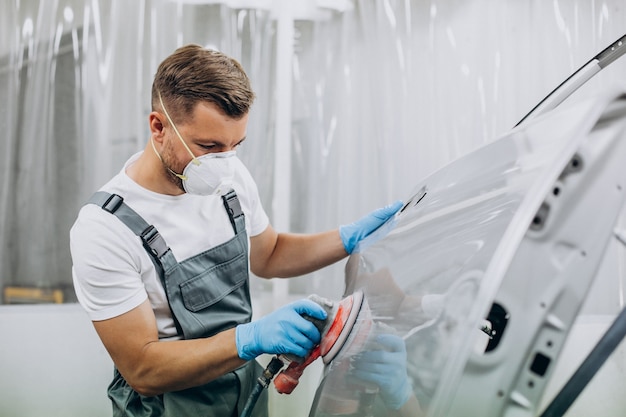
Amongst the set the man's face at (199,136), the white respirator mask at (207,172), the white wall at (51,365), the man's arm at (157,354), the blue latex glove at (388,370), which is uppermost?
the man's face at (199,136)

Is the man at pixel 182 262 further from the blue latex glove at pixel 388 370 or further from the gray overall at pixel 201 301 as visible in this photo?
the blue latex glove at pixel 388 370

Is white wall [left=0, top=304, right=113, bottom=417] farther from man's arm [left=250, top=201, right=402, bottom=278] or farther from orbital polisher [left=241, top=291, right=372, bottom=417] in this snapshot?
orbital polisher [left=241, top=291, right=372, bottom=417]

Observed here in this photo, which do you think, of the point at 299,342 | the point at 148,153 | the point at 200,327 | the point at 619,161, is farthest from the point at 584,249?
the point at 148,153

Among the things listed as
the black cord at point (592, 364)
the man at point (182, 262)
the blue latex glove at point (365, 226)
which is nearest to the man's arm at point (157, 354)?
the man at point (182, 262)

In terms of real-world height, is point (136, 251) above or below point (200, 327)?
above

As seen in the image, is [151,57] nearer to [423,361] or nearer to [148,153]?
[148,153]

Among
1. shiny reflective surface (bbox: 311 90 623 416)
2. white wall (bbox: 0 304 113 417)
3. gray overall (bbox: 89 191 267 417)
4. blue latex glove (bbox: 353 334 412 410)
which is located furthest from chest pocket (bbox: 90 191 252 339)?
white wall (bbox: 0 304 113 417)

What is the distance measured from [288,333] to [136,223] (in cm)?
44

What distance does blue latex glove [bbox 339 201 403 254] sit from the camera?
1470mm

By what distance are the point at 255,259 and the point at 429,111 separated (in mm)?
871

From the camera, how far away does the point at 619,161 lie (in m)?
0.69

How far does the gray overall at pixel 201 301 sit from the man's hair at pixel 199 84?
10.0 inches

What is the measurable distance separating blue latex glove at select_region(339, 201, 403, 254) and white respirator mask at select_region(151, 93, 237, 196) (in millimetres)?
370

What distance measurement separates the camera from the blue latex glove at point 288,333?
3.55ft
